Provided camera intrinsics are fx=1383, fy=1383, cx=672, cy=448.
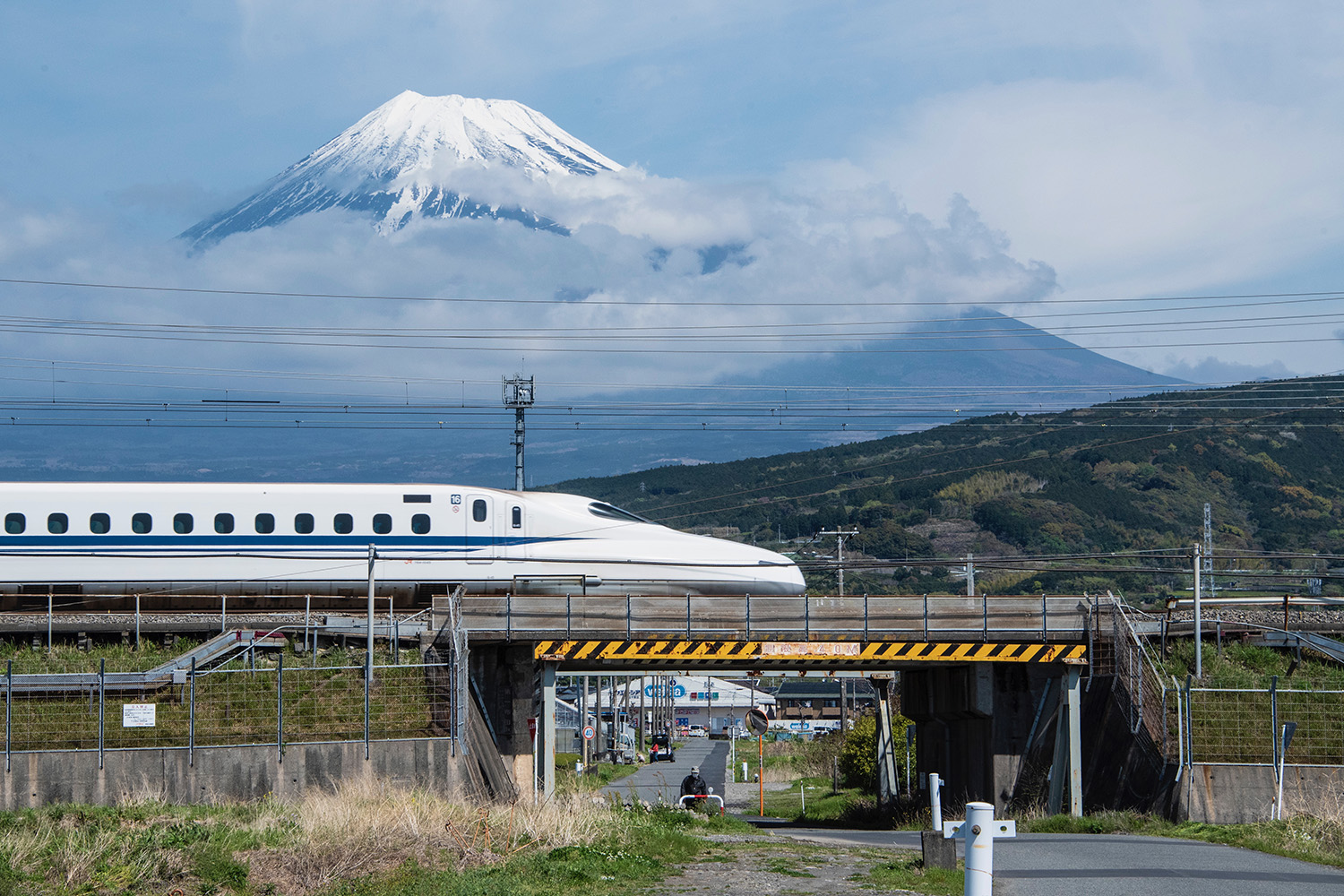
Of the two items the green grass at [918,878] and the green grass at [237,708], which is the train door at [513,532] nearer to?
the green grass at [237,708]

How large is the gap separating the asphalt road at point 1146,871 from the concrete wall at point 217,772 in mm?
9741

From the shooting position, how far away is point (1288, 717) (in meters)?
29.8

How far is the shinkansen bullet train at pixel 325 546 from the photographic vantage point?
119ft

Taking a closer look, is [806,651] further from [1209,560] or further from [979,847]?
[1209,560]

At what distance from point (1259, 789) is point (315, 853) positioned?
18661 millimetres

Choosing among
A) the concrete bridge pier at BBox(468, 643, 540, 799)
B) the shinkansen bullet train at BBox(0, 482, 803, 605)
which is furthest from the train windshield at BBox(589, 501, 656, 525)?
the concrete bridge pier at BBox(468, 643, 540, 799)

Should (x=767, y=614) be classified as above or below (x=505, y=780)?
above

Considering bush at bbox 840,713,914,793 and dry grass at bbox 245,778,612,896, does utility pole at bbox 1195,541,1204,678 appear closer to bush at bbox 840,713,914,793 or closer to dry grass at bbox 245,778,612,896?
dry grass at bbox 245,778,612,896

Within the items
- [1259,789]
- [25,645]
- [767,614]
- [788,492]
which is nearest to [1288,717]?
[1259,789]

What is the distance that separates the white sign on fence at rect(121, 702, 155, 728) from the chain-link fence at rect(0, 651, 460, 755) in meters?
0.02

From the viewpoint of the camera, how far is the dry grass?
1622 cm

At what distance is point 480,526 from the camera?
36812mm

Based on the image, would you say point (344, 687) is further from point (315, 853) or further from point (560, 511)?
point (315, 853)

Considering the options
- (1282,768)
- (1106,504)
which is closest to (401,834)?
(1282,768)
